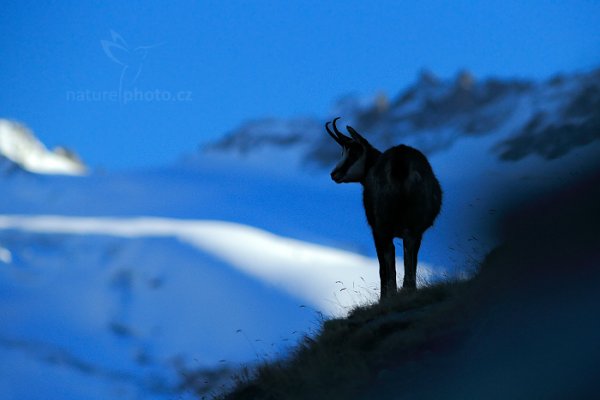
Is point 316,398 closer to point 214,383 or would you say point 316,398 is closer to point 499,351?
point 499,351

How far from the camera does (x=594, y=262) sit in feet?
28.9

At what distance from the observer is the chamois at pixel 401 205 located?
43.9 ft

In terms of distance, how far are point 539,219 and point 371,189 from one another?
3.79m

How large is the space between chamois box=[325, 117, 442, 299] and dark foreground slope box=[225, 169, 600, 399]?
1786mm

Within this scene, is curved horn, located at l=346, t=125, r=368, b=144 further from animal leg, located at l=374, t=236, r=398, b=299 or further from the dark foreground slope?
the dark foreground slope

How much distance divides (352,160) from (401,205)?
1526mm

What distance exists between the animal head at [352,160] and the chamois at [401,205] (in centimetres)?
39

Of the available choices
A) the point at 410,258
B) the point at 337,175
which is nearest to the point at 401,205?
→ the point at 410,258

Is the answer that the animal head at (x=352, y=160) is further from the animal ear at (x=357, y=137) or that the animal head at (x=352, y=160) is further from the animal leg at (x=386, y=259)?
the animal leg at (x=386, y=259)

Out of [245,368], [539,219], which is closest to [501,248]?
[539,219]

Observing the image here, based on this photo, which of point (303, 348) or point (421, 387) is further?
point (303, 348)

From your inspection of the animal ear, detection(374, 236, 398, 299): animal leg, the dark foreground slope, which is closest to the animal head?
the animal ear

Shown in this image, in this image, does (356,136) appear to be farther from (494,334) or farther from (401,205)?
(494,334)

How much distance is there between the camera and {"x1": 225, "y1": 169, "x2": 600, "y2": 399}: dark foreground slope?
739cm
